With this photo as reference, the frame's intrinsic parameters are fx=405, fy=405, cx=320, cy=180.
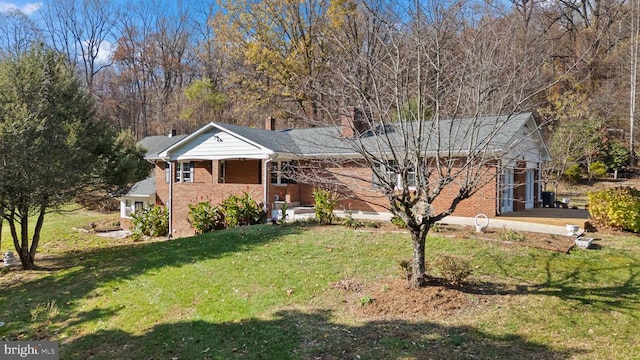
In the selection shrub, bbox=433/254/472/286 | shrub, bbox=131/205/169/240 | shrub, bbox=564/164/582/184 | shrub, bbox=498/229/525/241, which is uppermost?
shrub, bbox=564/164/582/184

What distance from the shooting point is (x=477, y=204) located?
14953 mm

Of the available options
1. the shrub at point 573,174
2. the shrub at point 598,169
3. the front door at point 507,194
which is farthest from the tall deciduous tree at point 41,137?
the shrub at point 598,169

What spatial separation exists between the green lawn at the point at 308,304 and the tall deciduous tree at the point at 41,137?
2.31 meters

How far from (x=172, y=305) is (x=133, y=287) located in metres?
1.99

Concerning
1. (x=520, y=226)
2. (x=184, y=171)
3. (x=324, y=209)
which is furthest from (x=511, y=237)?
(x=184, y=171)

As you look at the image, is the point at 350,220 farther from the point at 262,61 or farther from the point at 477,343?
the point at 262,61

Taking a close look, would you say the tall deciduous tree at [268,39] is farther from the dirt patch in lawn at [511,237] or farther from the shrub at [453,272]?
the shrub at [453,272]

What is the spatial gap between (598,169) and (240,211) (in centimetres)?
2436

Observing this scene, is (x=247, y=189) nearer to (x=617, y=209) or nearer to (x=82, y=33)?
(x=617, y=209)

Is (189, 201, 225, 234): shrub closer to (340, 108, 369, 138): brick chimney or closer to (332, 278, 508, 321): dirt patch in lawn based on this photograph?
(340, 108, 369, 138): brick chimney

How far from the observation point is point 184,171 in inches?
819

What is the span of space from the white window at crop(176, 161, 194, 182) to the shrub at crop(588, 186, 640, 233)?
672 inches

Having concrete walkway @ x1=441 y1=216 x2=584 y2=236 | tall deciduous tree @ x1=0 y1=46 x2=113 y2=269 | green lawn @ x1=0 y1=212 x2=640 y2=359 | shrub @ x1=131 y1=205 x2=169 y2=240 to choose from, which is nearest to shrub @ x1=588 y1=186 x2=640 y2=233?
concrete walkway @ x1=441 y1=216 x2=584 y2=236

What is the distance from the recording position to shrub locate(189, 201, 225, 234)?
1630 cm
